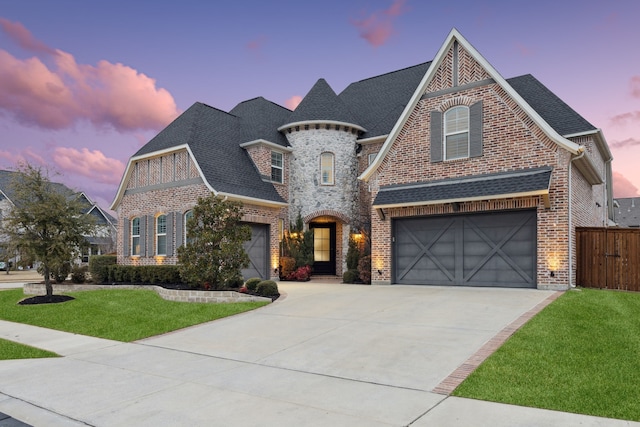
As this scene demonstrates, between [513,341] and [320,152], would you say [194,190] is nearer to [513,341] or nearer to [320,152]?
[320,152]

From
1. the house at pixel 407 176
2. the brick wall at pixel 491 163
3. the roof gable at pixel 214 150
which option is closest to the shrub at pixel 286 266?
the house at pixel 407 176

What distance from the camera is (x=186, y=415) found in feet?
16.2

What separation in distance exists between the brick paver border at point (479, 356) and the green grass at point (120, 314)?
6.88m

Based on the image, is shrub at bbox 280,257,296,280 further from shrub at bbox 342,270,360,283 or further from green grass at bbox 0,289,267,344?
green grass at bbox 0,289,267,344

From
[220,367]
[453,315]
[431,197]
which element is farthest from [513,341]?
[431,197]

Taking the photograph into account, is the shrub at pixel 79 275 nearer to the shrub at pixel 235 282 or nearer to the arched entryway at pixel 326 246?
the shrub at pixel 235 282

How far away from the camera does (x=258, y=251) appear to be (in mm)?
20781

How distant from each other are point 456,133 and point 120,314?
12.8 meters

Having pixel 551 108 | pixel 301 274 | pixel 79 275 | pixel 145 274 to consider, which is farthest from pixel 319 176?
pixel 79 275

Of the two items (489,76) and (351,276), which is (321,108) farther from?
(489,76)

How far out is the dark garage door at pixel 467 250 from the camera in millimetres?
14516

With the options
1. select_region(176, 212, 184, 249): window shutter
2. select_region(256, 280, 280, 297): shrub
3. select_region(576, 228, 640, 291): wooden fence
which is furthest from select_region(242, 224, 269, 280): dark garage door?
select_region(576, 228, 640, 291): wooden fence

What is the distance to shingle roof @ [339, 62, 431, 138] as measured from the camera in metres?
23.1

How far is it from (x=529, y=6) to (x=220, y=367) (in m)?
14.7
